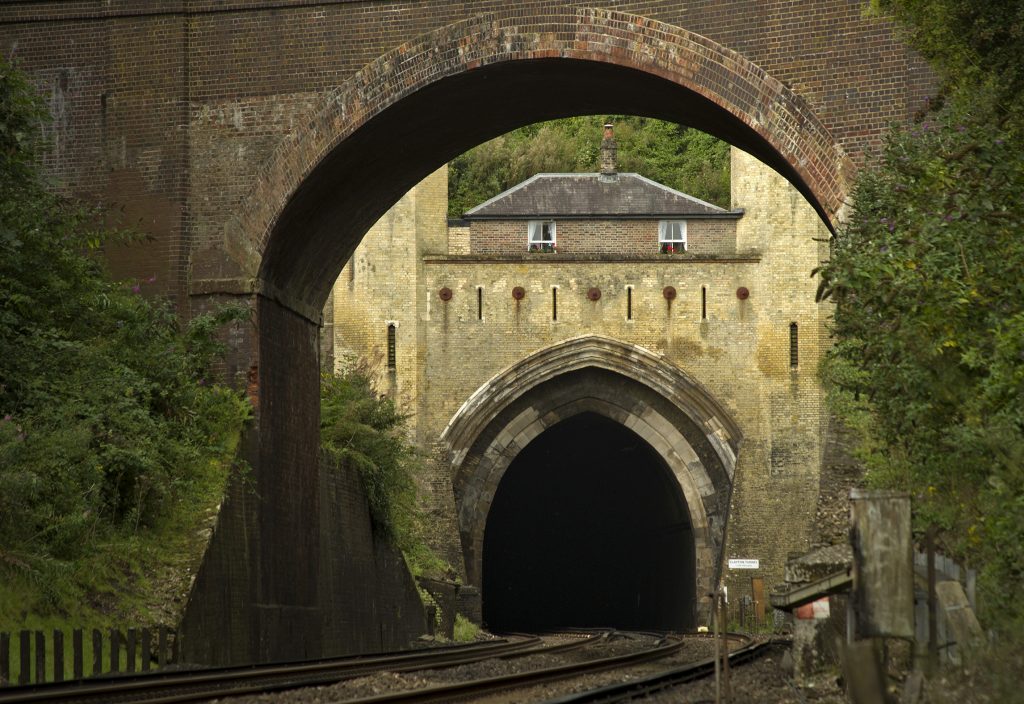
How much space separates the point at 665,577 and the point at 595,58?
2963 cm

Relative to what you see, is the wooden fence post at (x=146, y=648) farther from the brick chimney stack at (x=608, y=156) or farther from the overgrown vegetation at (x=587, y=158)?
the overgrown vegetation at (x=587, y=158)

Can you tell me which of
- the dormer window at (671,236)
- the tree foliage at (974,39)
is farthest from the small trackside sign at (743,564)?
the tree foliage at (974,39)

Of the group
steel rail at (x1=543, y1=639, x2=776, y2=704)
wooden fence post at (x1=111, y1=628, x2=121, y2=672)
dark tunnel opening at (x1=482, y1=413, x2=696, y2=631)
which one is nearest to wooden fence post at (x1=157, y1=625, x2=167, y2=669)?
wooden fence post at (x1=111, y1=628, x2=121, y2=672)

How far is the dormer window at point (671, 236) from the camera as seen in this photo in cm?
3912

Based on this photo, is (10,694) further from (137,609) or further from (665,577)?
(665,577)

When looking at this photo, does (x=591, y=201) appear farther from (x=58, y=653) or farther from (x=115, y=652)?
(x=58, y=653)

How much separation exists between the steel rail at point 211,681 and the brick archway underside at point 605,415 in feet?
74.5

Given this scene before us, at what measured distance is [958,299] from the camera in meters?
11.6

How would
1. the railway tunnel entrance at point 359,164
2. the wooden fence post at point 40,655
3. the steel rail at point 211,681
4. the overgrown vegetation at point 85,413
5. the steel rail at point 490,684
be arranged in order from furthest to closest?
the railway tunnel entrance at point 359,164, the overgrown vegetation at point 85,413, the wooden fence post at point 40,655, the steel rail at point 490,684, the steel rail at point 211,681

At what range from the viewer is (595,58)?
1670 centimetres

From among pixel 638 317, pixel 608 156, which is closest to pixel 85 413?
pixel 638 317

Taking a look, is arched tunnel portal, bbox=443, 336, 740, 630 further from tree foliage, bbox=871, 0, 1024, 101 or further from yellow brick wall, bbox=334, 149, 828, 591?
tree foliage, bbox=871, 0, 1024, 101

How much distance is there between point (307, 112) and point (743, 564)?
2134 cm

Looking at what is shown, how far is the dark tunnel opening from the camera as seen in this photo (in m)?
43.5
